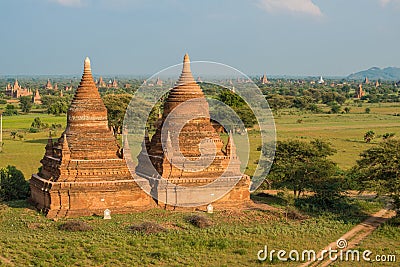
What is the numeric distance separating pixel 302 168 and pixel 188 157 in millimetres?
5444

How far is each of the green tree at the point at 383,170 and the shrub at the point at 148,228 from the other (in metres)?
7.60

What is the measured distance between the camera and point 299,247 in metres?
16.1

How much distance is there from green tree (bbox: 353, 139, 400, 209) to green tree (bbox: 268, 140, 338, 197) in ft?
6.58

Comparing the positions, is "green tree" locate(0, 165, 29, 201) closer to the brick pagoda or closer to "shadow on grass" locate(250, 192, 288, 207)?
the brick pagoda

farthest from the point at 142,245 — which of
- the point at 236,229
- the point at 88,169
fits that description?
the point at 88,169

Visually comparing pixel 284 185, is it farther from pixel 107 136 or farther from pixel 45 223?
pixel 45 223

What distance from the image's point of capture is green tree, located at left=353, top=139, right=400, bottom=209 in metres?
19.1

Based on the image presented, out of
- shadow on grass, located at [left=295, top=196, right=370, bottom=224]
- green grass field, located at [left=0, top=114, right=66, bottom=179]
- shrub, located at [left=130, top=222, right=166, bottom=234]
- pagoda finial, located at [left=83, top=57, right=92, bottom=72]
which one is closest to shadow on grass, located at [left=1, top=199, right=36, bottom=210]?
shrub, located at [left=130, top=222, right=166, bottom=234]

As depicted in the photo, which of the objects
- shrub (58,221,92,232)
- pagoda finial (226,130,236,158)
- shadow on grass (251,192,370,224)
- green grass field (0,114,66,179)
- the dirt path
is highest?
pagoda finial (226,130,236,158)

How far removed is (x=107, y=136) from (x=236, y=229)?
19.5 ft

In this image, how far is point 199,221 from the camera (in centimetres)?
1767

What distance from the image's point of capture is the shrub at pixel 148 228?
54.6 ft

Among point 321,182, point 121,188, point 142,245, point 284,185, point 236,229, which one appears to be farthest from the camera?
point 284,185

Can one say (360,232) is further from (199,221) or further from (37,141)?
(37,141)
